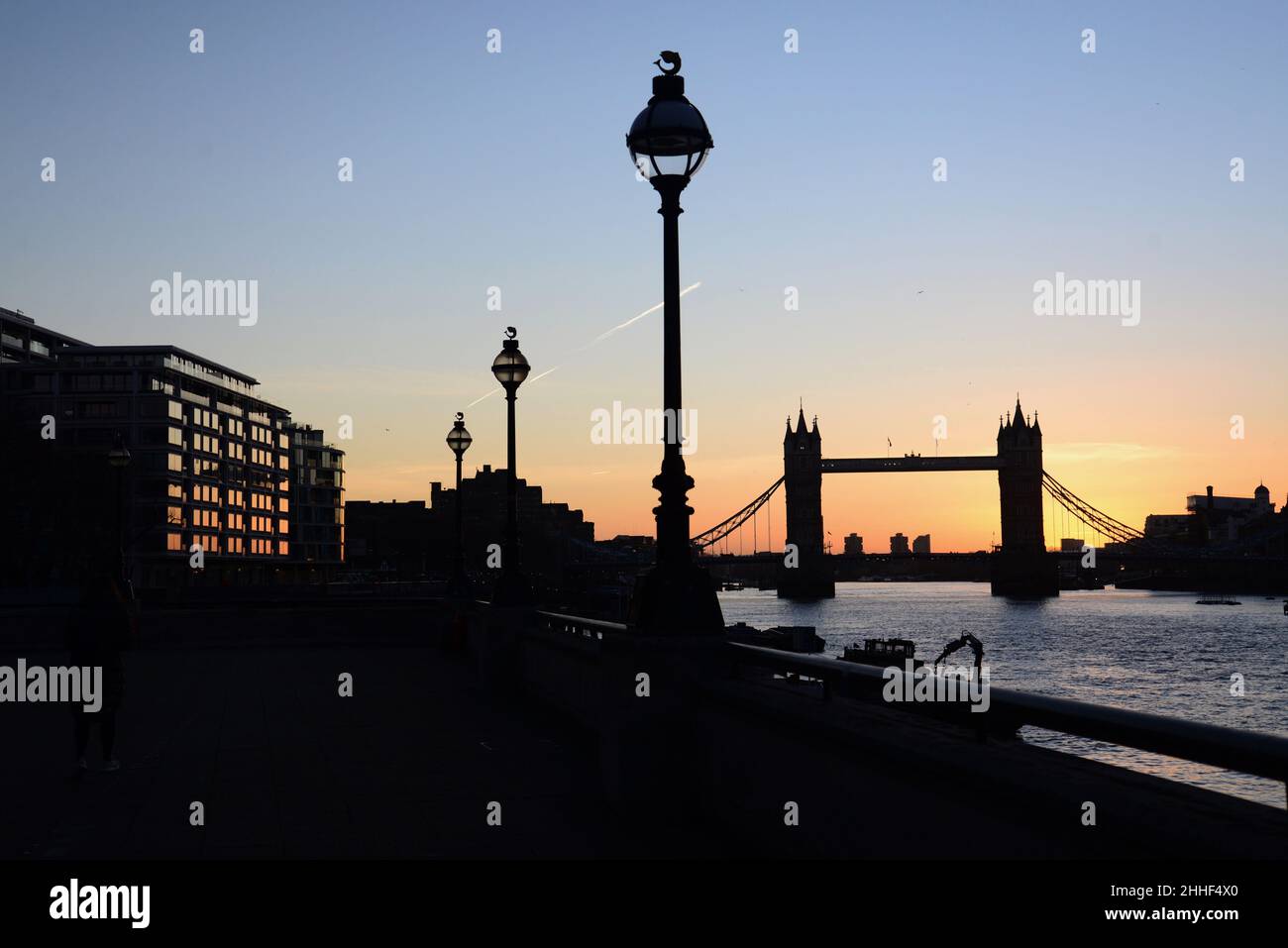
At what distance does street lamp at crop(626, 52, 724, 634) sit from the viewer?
388 inches

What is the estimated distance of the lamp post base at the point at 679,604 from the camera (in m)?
9.80

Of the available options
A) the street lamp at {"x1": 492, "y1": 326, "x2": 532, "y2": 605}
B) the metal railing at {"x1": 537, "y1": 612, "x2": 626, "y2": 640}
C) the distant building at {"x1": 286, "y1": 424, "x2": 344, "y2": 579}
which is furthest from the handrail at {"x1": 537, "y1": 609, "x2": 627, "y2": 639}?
the distant building at {"x1": 286, "y1": 424, "x2": 344, "y2": 579}

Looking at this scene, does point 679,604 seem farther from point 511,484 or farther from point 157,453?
point 157,453

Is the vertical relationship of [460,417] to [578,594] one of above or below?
above

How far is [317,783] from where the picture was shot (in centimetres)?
1187

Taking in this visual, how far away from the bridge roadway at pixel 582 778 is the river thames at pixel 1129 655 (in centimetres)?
625

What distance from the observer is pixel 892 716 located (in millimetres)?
7273

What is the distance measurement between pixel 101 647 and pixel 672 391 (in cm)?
634

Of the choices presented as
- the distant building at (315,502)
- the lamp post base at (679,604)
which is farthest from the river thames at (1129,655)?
the distant building at (315,502)
